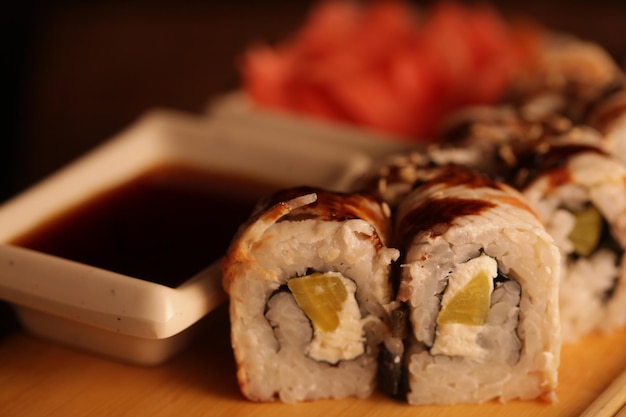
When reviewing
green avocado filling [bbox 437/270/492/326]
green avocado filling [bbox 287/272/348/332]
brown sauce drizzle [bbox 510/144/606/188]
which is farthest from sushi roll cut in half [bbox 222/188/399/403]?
brown sauce drizzle [bbox 510/144/606/188]

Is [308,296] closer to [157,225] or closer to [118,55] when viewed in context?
[157,225]

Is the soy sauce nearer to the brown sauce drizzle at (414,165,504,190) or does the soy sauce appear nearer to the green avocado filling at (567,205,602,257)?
the brown sauce drizzle at (414,165,504,190)

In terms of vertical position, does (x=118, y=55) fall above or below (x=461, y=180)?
below

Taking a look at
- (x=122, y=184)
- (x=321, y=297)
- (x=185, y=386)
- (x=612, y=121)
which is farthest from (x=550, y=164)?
(x=122, y=184)

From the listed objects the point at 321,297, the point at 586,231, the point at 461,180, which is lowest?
the point at 586,231

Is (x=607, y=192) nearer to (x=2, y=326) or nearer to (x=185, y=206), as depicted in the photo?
(x=185, y=206)

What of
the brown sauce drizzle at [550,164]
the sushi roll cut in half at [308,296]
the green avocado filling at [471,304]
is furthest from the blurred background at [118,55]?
the green avocado filling at [471,304]
